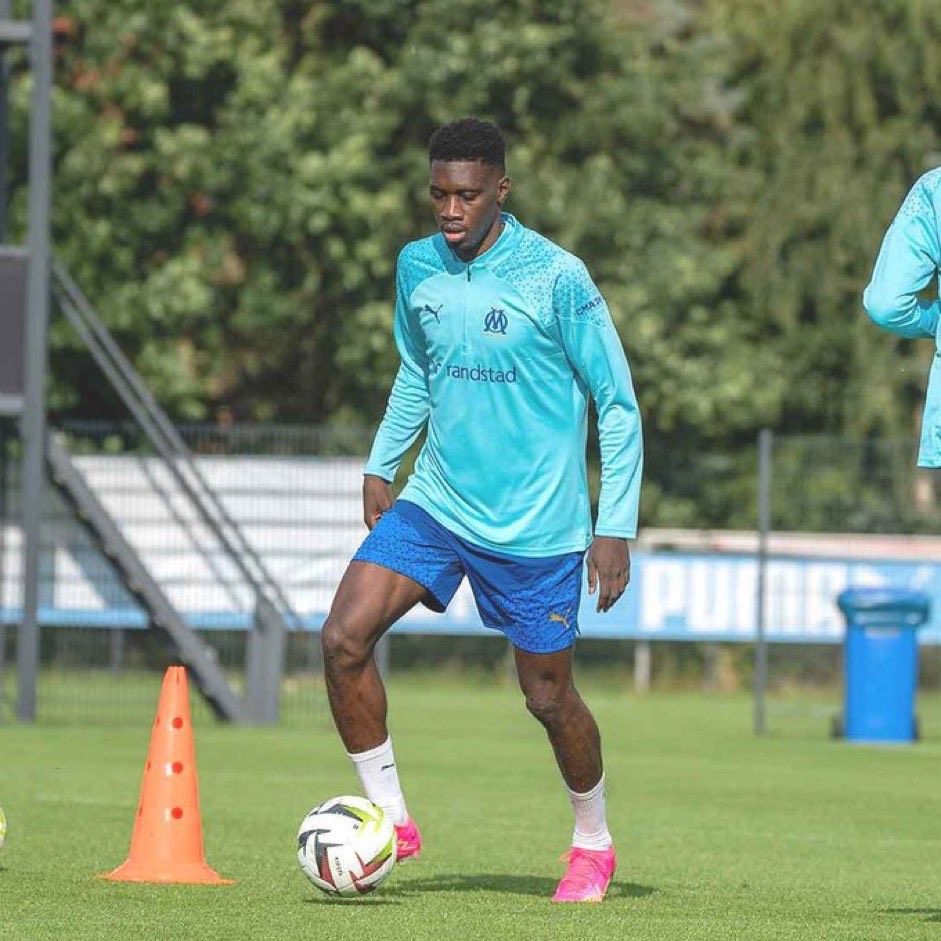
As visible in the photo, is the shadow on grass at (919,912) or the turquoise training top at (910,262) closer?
the turquoise training top at (910,262)

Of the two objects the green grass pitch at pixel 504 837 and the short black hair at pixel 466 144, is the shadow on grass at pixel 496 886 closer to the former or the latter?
the green grass pitch at pixel 504 837

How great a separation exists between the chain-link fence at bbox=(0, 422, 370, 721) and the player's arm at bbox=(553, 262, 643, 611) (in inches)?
578

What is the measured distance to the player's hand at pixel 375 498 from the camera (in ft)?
27.8

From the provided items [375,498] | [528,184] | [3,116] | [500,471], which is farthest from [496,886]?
[528,184]

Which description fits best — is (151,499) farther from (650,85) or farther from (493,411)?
(493,411)

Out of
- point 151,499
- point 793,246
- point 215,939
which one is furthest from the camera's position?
point 793,246

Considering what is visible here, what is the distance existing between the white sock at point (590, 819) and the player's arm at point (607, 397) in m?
0.71

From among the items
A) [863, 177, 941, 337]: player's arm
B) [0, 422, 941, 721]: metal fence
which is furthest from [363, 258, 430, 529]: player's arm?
[0, 422, 941, 721]: metal fence

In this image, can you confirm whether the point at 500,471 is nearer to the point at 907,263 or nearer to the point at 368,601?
the point at 368,601

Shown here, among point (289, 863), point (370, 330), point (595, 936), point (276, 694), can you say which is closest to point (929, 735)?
point (276, 694)

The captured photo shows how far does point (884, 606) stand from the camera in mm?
19844

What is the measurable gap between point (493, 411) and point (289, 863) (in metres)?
2.22

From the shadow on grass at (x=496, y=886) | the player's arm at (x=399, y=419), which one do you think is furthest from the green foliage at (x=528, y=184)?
the player's arm at (x=399, y=419)

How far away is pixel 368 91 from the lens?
30109 millimetres
